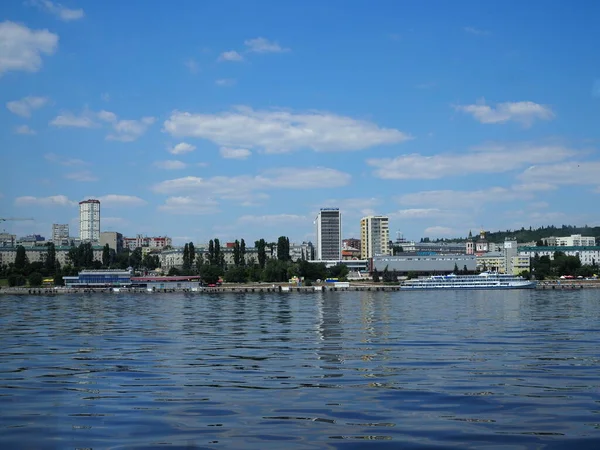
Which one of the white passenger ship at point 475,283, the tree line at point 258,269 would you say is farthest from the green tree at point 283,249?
the white passenger ship at point 475,283

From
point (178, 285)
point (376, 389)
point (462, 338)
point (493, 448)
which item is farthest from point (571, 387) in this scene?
point (178, 285)

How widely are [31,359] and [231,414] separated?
1163 centimetres

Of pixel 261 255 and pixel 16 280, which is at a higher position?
pixel 261 255

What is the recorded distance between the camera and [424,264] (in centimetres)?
18850

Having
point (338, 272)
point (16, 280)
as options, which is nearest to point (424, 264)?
point (338, 272)

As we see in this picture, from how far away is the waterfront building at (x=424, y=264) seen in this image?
187250 millimetres

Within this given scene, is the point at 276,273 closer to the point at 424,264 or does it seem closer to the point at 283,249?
the point at 283,249

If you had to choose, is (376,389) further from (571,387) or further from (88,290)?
(88,290)

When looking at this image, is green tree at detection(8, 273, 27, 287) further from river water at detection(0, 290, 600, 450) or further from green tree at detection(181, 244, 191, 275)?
river water at detection(0, 290, 600, 450)

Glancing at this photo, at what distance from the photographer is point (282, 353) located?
77.0 feet

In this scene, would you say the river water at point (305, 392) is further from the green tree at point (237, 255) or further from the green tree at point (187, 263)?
the green tree at point (187, 263)

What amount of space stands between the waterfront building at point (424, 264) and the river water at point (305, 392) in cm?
15997

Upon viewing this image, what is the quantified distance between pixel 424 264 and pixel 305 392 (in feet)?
578

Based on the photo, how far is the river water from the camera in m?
11.4
